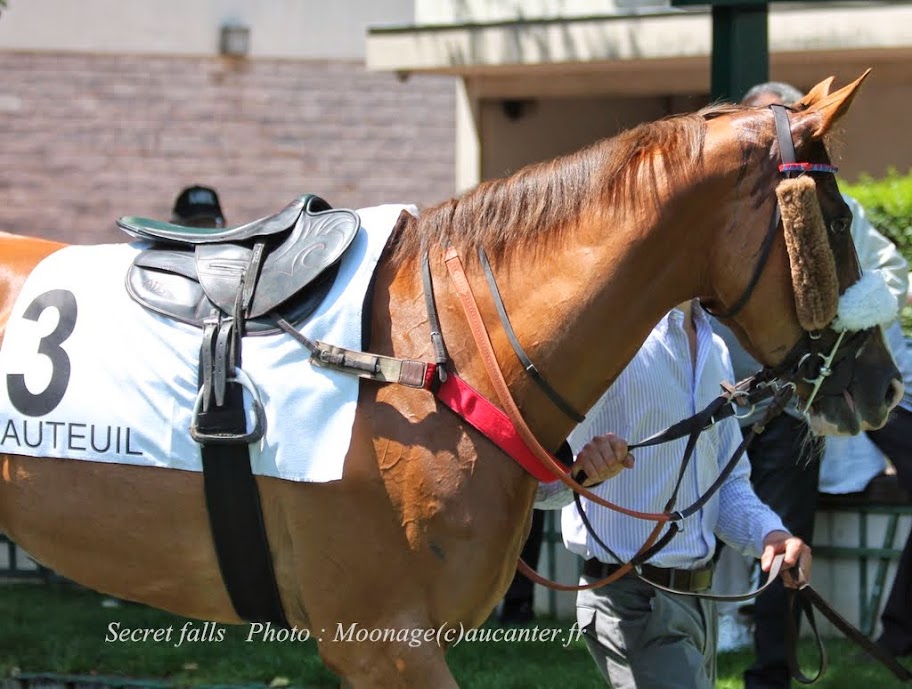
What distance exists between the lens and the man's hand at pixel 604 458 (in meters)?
3.01

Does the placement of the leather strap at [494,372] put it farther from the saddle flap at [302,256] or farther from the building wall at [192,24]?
the building wall at [192,24]

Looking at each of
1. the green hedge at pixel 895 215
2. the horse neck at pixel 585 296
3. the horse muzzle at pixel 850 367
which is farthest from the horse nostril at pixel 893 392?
the green hedge at pixel 895 215

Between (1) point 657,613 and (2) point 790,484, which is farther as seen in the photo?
(2) point 790,484

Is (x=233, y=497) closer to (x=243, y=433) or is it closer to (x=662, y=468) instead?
(x=243, y=433)

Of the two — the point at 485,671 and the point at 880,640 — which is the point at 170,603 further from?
the point at 880,640

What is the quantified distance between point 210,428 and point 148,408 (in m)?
0.17

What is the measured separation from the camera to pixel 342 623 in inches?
108

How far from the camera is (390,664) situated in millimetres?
2734

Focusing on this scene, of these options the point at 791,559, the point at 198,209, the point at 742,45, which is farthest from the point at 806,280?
the point at 198,209

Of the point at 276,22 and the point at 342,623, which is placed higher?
the point at 276,22

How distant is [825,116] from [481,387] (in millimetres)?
916

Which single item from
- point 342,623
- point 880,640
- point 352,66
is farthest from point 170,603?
point 352,66

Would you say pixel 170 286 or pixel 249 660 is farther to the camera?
pixel 249 660

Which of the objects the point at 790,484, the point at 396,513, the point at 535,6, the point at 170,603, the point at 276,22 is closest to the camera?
the point at 396,513
